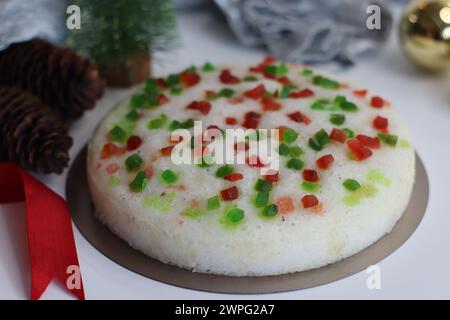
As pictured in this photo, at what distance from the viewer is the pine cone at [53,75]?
1.31 m

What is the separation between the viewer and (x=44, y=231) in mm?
1079

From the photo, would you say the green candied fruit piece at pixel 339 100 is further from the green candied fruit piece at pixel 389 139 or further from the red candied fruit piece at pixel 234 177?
the red candied fruit piece at pixel 234 177

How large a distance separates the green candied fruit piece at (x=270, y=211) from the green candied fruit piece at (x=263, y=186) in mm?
40

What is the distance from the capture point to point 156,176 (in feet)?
3.55

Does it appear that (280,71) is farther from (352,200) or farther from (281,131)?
(352,200)

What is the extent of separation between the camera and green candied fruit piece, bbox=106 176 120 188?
3.58 ft

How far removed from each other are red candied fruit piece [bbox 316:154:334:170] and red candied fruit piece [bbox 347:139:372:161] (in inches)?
1.8

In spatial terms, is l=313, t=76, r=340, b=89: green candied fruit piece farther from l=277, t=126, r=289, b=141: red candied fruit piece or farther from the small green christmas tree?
the small green christmas tree

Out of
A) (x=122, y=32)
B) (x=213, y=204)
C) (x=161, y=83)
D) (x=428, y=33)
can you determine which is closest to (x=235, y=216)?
(x=213, y=204)

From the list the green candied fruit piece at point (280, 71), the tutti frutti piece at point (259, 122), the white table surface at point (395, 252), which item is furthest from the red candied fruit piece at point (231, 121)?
the white table surface at point (395, 252)

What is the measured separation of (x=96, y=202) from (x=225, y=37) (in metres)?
0.74
